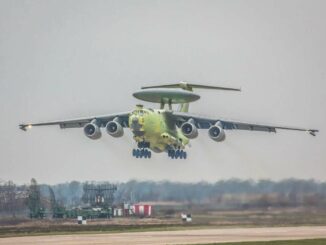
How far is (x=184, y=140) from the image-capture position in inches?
2739

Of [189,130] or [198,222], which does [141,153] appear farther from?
[198,222]

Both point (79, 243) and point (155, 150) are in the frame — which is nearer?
point (79, 243)

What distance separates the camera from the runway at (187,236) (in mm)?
50250

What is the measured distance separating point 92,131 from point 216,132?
8444 millimetres

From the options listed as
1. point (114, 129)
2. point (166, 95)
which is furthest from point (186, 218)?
point (166, 95)

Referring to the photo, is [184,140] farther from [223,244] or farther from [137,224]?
[223,244]

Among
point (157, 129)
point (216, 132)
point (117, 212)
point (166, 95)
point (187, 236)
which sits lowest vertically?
point (187, 236)

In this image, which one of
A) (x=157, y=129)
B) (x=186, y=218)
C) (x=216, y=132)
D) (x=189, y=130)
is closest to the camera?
(x=157, y=129)

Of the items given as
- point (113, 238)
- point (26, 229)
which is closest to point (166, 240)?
point (113, 238)

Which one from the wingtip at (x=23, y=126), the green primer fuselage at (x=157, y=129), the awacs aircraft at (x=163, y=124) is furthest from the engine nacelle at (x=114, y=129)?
the wingtip at (x=23, y=126)

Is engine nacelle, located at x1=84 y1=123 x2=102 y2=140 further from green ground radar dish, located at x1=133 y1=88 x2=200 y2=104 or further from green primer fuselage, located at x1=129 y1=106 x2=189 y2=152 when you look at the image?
green ground radar dish, located at x1=133 y1=88 x2=200 y2=104

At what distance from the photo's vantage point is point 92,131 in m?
69.2

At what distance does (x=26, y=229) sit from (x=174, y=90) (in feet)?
43.8

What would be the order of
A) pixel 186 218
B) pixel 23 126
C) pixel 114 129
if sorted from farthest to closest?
pixel 23 126 → pixel 114 129 → pixel 186 218
